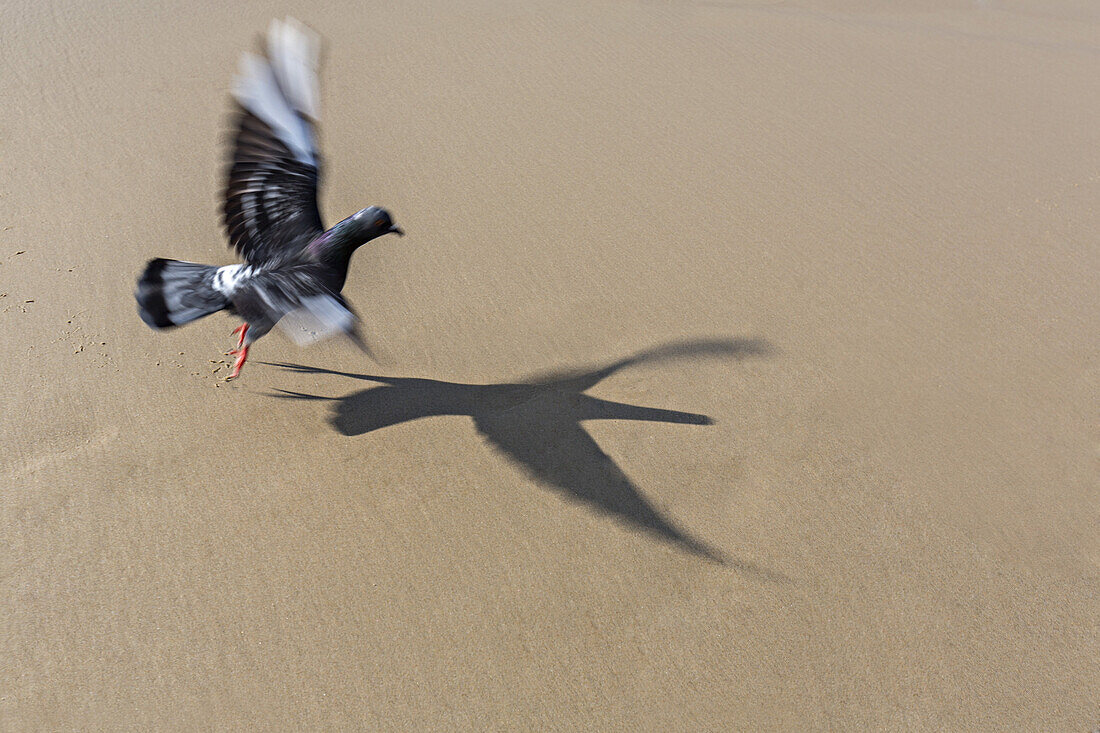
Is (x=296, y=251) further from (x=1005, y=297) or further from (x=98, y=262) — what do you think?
(x=1005, y=297)

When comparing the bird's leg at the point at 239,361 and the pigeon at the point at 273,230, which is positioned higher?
the pigeon at the point at 273,230

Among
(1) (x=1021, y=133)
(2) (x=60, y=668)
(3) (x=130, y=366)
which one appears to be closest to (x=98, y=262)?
(3) (x=130, y=366)

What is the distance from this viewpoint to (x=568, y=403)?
9.89 feet

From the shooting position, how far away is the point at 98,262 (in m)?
3.40

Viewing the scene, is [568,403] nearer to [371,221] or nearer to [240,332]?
[371,221]

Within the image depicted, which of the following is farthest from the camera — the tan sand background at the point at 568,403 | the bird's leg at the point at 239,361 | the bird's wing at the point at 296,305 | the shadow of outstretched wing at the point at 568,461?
the bird's leg at the point at 239,361

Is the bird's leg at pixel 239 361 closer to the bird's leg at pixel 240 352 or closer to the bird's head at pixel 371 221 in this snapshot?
the bird's leg at pixel 240 352

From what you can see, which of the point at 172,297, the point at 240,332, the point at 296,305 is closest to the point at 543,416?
the point at 296,305

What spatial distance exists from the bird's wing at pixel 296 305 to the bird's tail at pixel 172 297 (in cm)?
10

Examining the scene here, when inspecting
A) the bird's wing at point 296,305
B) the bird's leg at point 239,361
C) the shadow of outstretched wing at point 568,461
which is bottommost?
the shadow of outstretched wing at point 568,461

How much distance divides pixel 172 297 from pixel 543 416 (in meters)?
A: 1.39

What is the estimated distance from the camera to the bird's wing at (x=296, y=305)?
2.43 metres

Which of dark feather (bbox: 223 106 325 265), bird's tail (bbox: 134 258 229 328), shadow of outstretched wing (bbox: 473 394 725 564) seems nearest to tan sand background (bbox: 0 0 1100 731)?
shadow of outstretched wing (bbox: 473 394 725 564)

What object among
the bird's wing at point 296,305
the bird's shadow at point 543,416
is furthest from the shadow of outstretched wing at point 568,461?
the bird's wing at point 296,305
